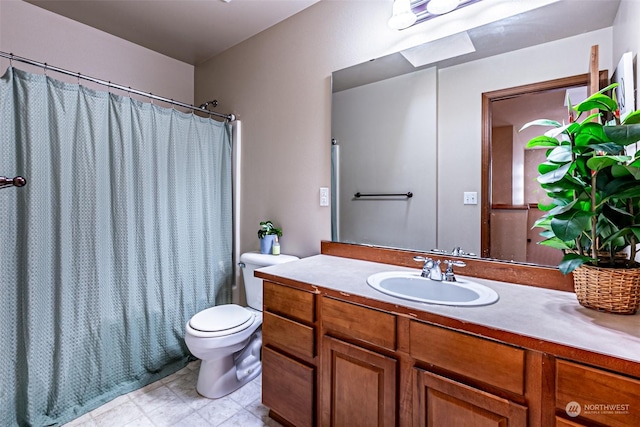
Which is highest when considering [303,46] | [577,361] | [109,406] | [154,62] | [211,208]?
[154,62]

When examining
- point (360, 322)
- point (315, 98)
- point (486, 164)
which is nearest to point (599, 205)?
point (486, 164)

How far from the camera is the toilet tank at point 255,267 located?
206cm

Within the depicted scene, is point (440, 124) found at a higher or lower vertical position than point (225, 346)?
higher

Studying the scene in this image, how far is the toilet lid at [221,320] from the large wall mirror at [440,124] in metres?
0.74

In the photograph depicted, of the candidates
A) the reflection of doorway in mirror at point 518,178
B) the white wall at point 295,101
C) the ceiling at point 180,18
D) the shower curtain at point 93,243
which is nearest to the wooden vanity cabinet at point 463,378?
the reflection of doorway in mirror at point 518,178

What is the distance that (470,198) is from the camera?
4.69ft

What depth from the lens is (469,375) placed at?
90 cm

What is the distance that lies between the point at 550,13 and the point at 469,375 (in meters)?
1.45

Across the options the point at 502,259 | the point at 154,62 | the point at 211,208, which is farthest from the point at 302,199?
the point at 154,62

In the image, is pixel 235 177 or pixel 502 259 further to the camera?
pixel 235 177

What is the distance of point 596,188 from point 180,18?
2529 millimetres

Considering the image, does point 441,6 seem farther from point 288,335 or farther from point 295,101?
point 288,335

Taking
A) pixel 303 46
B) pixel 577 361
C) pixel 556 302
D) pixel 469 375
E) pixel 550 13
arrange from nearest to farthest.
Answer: pixel 577 361 < pixel 469 375 < pixel 556 302 < pixel 550 13 < pixel 303 46

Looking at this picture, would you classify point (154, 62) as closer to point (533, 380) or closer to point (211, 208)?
point (211, 208)
